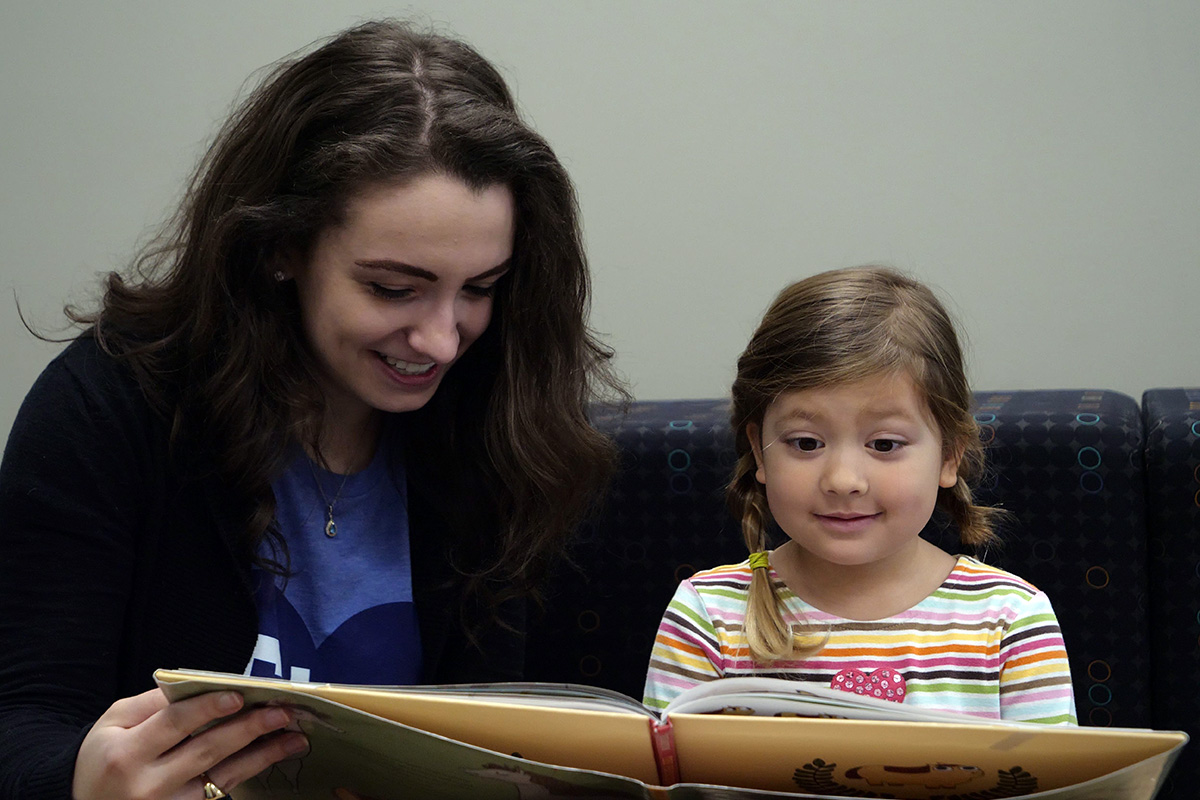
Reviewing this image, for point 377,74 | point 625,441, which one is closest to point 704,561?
point 625,441

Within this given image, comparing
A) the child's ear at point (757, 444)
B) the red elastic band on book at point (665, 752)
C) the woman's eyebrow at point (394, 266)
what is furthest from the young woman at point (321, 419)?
the red elastic band on book at point (665, 752)

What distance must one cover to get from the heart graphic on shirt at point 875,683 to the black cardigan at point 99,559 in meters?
0.60

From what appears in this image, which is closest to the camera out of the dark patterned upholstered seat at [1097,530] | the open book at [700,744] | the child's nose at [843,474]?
the open book at [700,744]

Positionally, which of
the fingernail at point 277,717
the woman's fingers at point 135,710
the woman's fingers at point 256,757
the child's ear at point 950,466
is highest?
the child's ear at point 950,466

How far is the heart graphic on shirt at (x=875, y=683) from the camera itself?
1.06m

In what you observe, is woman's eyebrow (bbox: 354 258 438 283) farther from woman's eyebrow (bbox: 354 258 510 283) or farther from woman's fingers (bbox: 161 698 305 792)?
woman's fingers (bbox: 161 698 305 792)

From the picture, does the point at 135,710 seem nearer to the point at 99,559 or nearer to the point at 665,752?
the point at 99,559

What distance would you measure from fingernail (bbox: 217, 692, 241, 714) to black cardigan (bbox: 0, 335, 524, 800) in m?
0.28

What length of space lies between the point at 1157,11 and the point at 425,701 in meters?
1.54

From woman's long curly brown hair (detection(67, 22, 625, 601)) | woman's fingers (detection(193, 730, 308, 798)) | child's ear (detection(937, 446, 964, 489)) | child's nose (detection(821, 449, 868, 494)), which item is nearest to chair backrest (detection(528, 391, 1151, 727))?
woman's long curly brown hair (detection(67, 22, 625, 601))

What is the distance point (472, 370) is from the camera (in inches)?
53.1

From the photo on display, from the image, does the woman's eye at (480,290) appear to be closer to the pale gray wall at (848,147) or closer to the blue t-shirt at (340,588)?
the blue t-shirt at (340,588)

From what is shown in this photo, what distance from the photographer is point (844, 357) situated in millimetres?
1061

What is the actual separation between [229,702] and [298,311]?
1.84 ft
